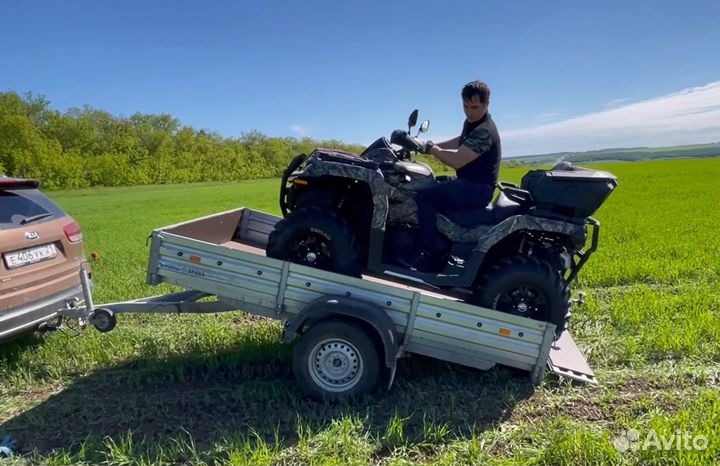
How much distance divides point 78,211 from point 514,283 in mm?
26221

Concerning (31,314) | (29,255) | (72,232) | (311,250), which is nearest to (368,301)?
(311,250)

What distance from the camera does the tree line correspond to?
50125 mm

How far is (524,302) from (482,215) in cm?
82

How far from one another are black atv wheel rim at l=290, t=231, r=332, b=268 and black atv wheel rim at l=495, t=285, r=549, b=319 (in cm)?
145

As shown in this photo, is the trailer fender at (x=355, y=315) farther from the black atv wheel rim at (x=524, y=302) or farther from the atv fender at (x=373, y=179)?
the black atv wheel rim at (x=524, y=302)

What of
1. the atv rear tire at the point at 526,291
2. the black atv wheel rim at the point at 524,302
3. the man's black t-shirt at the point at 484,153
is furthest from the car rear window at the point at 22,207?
the black atv wheel rim at the point at 524,302

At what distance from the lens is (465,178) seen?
452cm

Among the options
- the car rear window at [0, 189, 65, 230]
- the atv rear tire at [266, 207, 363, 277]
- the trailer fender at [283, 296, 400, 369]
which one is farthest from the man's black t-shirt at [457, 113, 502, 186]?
the car rear window at [0, 189, 65, 230]

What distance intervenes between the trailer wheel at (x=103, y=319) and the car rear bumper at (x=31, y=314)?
0.50 m

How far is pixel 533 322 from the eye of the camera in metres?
3.70

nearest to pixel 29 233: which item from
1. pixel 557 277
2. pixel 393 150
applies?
pixel 393 150

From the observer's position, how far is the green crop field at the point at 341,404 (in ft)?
10.4

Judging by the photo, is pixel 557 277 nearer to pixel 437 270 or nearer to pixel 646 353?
pixel 437 270

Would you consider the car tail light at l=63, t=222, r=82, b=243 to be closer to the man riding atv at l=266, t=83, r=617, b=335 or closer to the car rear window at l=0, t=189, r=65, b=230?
the car rear window at l=0, t=189, r=65, b=230
